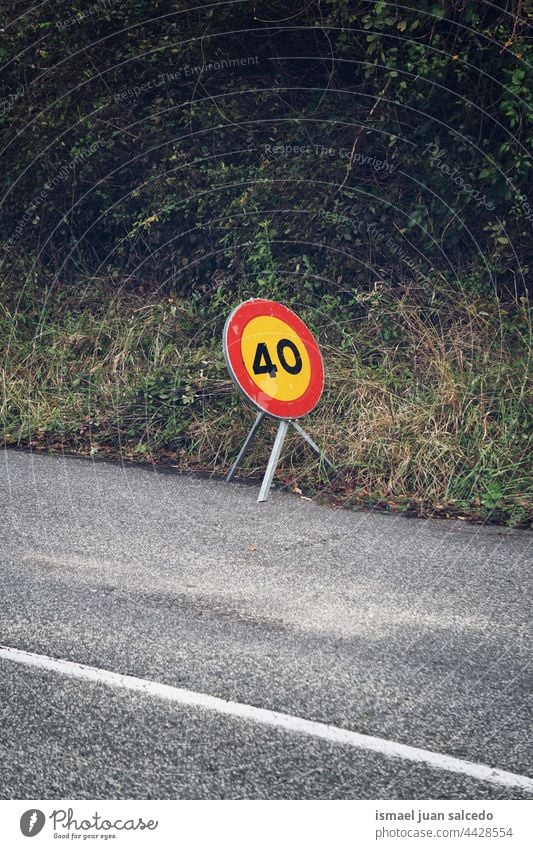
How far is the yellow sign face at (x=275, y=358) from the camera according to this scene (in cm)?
604

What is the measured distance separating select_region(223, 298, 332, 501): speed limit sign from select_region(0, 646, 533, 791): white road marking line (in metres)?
2.97

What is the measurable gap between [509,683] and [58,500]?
3.54 m

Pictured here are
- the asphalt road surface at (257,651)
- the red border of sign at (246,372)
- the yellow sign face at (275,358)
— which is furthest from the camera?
the yellow sign face at (275,358)

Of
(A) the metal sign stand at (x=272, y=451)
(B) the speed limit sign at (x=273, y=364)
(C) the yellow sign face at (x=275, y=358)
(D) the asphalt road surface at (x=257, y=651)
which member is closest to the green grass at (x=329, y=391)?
(A) the metal sign stand at (x=272, y=451)

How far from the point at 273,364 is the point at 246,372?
0.95 ft

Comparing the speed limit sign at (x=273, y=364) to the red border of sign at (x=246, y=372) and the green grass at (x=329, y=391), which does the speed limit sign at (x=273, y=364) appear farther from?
the green grass at (x=329, y=391)

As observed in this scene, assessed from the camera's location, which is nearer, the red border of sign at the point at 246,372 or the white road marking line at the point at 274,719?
the white road marking line at the point at 274,719

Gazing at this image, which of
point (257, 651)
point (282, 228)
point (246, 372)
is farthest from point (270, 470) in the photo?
point (282, 228)

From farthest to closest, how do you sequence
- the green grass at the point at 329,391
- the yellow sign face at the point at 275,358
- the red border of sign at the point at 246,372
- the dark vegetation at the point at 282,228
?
1. the dark vegetation at the point at 282,228
2. the green grass at the point at 329,391
3. the yellow sign face at the point at 275,358
4. the red border of sign at the point at 246,372

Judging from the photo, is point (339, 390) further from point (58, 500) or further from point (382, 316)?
point (58, 500)

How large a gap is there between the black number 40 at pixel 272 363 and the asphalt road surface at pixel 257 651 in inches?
44.5

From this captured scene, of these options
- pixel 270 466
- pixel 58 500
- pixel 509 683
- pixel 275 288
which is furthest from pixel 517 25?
pixel 509 683

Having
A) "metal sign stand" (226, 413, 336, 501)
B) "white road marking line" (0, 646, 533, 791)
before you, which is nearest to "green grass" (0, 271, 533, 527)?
"metal sign stand" (226, 413, 336, 501)

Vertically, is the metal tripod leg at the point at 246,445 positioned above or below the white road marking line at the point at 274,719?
above
